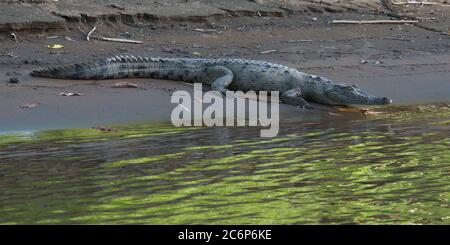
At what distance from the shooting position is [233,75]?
1049cm

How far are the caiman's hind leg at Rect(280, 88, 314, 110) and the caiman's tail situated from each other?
143 cm

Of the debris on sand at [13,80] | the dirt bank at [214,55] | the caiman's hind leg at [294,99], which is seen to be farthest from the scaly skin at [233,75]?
the debris on sand at [13,80]

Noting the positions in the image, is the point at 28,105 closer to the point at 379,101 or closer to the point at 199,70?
the point at 199,70

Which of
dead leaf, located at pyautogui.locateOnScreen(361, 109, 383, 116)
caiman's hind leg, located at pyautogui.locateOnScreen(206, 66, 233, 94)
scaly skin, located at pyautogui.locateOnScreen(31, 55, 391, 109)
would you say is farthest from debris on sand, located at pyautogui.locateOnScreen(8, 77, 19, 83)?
dead leaf, located at pyautogui.locateOnScreen(361, 109, 383, 116)

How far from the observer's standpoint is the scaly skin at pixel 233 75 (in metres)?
9.97

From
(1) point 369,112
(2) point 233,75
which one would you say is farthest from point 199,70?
(1) point 369,112

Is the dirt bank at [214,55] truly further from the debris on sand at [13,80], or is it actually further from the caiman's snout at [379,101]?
the caiman's snout at [379,101]

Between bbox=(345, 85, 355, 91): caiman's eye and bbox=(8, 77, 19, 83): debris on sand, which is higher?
bbox=(8, 77, 19, 83): debris on sand

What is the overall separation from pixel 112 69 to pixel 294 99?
1.99 metres

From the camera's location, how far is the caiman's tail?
9.80 m

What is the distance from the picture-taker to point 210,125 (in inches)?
347

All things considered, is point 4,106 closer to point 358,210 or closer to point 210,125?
point 210,125

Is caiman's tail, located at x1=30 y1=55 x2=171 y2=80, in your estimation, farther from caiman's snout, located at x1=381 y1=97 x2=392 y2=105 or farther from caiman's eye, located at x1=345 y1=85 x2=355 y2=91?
caiman's snout, located at x1=381 y1=97 x2=392 y2=105
